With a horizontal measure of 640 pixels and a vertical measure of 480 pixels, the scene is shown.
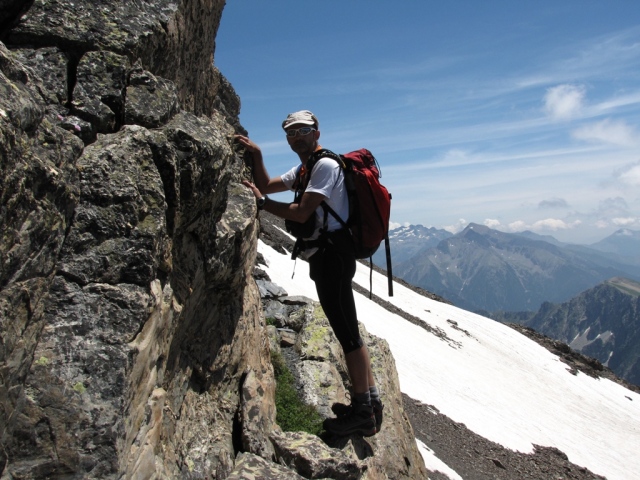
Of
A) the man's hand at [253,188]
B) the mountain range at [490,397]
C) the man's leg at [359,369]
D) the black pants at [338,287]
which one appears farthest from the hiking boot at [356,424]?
the man's hand at [253,188]

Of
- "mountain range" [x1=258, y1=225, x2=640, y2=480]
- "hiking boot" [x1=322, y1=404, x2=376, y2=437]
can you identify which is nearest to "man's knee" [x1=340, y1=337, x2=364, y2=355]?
"hiking boot" [x1=322, y1=404, x2=376, y2=437]

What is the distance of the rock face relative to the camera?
4211 millimetres

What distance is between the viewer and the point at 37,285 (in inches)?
171

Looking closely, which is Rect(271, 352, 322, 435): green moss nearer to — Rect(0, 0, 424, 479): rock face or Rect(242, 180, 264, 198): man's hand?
Rect(0, 0, 424, 479): rock face

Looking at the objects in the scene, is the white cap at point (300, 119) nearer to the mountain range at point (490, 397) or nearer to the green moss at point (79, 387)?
the green moss at point (79, 387)

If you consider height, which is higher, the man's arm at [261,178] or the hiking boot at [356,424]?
the man's arm at [261,178]

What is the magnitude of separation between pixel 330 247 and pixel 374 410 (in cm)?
331

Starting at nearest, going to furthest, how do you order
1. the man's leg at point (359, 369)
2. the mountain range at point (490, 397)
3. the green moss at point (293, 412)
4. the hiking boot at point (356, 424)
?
1. the man's leg at point (359, 369)
2. the hiking boot at point (356, 424)
3. the green moss at point (293, 412)
4. the mountain range at point (490, 397)

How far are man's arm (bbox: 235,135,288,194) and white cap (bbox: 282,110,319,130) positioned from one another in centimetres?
112

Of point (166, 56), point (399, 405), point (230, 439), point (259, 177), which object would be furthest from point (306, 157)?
point (399, 405)

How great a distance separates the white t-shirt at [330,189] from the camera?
24.5 ft

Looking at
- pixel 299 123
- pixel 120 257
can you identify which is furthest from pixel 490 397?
pixel 120 257

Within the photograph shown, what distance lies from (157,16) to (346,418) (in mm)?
7250

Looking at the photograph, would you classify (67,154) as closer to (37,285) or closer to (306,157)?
(37,285)
